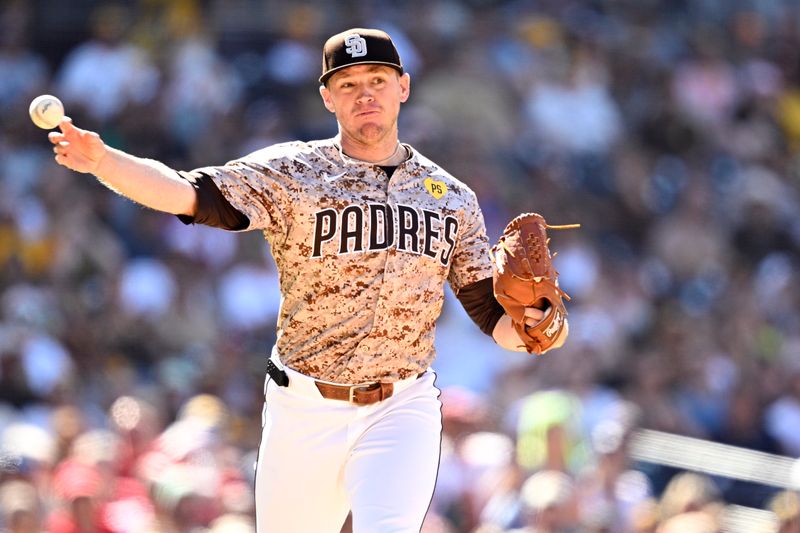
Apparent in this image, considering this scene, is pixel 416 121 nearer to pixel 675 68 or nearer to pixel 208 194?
pixel 675 68

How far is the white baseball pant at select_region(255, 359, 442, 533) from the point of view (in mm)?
4531

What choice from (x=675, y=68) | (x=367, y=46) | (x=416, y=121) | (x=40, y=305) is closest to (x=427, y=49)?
(x=416, y=121)

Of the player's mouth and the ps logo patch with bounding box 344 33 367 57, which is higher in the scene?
the ps logo patch with bounding box 344 33 367 57

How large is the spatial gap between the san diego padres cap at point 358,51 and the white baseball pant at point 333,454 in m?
1.06

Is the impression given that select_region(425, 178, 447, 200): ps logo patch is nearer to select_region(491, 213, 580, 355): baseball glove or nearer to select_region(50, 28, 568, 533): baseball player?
select_region(50, 28, 568, 533): baseball player

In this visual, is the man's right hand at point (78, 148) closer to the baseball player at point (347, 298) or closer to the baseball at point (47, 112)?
the baseball at point (47, 112)

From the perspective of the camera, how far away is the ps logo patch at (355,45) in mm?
4672

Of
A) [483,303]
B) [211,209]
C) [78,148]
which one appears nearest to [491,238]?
[483,303]

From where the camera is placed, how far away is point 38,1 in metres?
12.8

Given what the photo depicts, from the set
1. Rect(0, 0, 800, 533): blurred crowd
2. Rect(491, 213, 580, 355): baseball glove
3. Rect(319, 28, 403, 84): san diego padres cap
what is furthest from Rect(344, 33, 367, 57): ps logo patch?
Rect(0, 0, 800, 533): blurred crowd

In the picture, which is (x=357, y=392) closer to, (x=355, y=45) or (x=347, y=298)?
(x=347, y=298)

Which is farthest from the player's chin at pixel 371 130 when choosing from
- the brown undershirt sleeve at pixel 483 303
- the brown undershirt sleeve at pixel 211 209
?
the brown undershirt sleeve at pixel 483 303

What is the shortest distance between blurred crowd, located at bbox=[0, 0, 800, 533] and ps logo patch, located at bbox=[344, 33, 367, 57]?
3.23 meters

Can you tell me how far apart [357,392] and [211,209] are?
772 millimetres
